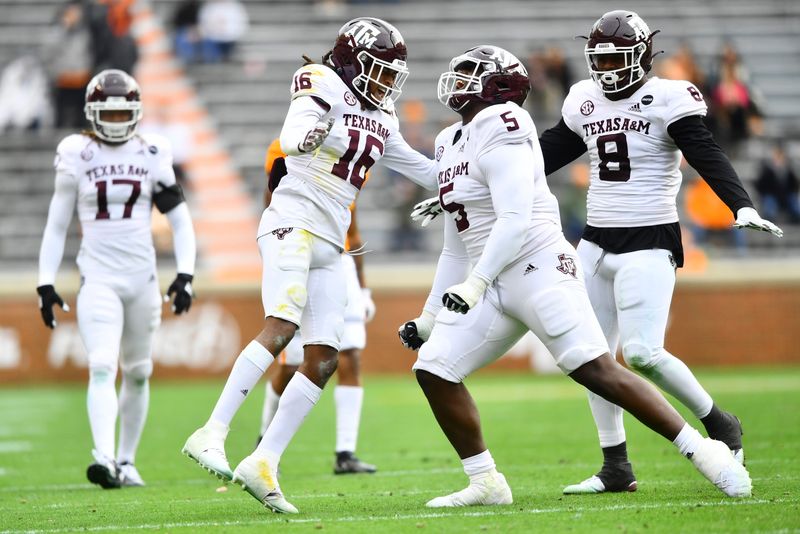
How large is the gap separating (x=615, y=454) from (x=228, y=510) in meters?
1.89

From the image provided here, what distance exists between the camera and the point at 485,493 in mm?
5762

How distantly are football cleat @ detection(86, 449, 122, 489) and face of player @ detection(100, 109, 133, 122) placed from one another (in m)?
1.96

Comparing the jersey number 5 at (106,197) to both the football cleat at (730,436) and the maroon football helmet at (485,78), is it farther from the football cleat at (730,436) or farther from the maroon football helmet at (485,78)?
the football cleat at (730,436)

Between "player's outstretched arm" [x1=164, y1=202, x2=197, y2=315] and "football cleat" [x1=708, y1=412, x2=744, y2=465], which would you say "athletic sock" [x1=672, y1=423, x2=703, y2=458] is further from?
"player's outstretched arm" [x1=164, y1=202, x2=197, y2=315]

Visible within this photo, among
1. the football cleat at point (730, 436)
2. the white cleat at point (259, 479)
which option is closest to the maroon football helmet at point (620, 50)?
the football cleat at point (730, 436)

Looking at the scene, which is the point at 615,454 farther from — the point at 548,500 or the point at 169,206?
the point at 169,206

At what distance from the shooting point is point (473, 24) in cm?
2122

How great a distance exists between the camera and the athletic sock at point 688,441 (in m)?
5.63

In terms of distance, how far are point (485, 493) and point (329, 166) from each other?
1674mm

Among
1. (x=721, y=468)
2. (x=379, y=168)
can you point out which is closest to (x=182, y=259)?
(x=721, y=468)

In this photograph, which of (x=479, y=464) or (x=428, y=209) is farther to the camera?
(x=428, y=209)

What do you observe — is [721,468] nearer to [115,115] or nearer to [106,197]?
[106,197]

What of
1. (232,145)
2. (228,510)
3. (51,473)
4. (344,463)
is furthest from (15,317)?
(228,510)

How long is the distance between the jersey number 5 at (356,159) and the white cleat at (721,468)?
6.61 feet
